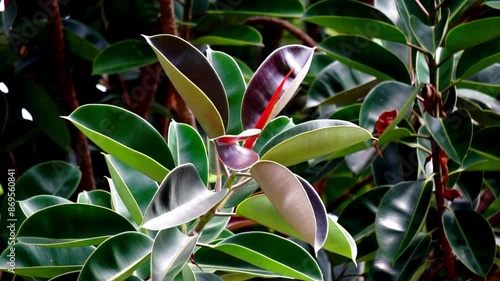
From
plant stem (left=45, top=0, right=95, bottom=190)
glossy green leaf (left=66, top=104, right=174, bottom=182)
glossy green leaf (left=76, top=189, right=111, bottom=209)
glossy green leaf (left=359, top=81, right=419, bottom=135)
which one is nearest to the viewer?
glossy green leaf (left=66, top=104, right=174, bottom=182)

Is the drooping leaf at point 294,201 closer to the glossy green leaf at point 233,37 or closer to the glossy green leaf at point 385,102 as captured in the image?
the glossy green leaf at point 385,102

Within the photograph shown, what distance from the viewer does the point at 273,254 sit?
906mm

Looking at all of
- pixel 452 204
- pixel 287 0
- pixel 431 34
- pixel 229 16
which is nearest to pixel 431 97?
pixel 431 34

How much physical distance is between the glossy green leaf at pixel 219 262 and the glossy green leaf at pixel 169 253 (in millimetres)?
136

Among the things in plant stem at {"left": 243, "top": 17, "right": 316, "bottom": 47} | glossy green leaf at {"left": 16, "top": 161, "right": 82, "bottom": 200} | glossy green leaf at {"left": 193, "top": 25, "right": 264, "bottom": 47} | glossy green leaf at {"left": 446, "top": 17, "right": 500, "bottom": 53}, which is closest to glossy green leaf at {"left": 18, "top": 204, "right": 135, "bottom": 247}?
glossy green leaf at {"left": 16, "top": 161, "right": 82, "bottom": 200}

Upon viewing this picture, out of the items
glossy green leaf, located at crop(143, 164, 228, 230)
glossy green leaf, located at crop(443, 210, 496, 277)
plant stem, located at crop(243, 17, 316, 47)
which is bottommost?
glossy green leaf, located at crop(443, 210, 496, 277)

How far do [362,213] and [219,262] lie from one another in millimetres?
393

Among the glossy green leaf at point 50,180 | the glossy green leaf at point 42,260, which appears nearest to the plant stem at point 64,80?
the glossy green leaf at point 50,180

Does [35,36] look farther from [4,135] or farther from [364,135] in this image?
[364,135]

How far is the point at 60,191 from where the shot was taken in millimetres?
1294

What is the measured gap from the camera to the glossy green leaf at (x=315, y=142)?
0.79 m

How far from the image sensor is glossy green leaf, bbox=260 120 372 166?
79 cm

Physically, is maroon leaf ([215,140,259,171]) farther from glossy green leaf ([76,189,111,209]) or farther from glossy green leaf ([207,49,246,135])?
glossy green leaf ([76,189,111,209])

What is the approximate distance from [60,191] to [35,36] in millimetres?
448
